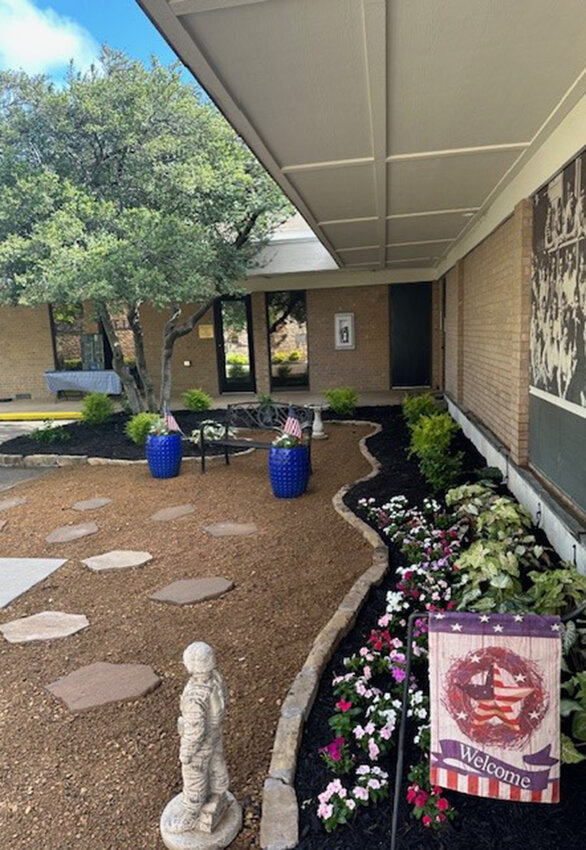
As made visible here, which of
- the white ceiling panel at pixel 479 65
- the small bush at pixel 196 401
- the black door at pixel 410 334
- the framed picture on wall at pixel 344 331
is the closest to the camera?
the white ceiling panel at pixel 479 65

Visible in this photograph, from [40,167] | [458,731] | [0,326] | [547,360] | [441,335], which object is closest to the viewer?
[458,731]

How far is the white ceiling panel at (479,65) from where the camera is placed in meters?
2.36

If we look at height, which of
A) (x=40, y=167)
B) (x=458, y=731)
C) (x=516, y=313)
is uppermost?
(x=40, y=167)

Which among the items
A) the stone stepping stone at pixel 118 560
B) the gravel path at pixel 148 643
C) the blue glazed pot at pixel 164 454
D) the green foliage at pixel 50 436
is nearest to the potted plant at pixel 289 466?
the gravel path at pixel 148 643

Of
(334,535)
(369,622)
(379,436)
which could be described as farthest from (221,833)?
(379,436)

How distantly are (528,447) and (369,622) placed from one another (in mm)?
2475

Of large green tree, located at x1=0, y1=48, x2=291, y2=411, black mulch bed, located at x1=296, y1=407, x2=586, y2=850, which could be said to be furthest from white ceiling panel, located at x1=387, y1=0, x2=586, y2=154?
large green tree, located at x1=0, y1=48, x2=291, y2=411

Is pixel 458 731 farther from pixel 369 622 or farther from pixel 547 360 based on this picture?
pixel 547 360

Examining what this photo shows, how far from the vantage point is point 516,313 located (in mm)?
5031

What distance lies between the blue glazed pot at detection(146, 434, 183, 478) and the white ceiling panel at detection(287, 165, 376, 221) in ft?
10.1

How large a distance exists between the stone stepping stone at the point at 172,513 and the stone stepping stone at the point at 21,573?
112 centimetres

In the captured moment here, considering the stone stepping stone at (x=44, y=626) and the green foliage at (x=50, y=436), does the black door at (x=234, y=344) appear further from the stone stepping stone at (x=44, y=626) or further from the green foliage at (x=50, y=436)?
the stone stepping stone at (x=44, y=626)

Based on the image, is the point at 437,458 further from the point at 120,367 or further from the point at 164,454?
the point at 120,367

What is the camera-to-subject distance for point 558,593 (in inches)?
110
